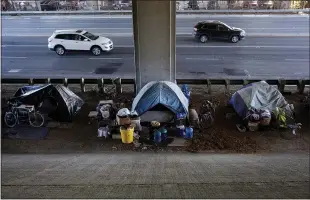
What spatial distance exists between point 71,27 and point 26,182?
2277 cm

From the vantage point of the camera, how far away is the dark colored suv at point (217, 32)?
2378 cm

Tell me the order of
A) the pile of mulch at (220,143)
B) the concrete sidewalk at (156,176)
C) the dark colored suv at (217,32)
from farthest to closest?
the dark colored suv at (217,32), the pile of mulch at (220,143), the concrete sidewalk at (156,176)

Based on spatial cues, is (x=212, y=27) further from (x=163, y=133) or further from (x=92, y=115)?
(x=163, y=133)

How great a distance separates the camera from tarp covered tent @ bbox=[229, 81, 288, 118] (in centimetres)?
1306

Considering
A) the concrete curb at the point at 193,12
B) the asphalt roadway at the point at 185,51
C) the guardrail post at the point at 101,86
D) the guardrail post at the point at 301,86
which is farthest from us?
the concrete curb at the point at 193,12

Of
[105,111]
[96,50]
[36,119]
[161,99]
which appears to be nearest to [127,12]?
[96,50]

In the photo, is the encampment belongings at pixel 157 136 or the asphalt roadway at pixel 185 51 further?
the asphalt roadway at pixel 185 51

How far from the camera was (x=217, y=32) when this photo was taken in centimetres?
2392

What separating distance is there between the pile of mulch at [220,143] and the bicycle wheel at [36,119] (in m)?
5.85

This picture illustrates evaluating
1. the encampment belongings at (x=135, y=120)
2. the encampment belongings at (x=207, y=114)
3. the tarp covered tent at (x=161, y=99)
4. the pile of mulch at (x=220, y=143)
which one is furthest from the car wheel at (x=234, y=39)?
the encampment belongings at (x=135, y=120)

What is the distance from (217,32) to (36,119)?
1520 cm

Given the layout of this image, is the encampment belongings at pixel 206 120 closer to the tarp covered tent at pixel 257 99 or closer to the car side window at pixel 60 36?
the tarp covered tent at pixel 257 99

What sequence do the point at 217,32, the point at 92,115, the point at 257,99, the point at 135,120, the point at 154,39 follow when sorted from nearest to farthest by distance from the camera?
the point at 135,120, the point at 257,99, the point at 92,115, the point at 154,39, the point at 217,32

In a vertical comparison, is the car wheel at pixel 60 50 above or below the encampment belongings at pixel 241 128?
above
